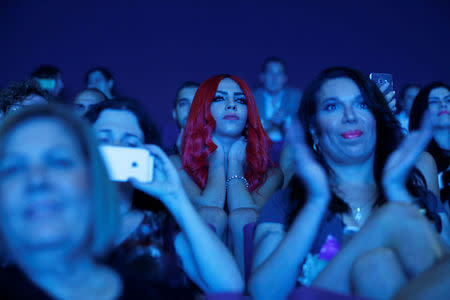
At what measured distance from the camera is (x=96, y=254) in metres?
0.92

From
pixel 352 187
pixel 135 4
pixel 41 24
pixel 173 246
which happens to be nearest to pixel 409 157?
pixel 352 187

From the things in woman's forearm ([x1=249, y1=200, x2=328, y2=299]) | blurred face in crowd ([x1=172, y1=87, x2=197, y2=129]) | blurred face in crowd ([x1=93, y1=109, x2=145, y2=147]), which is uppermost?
blurred face in crowd ([x1=172, y1=87, x2=197, y2=129])

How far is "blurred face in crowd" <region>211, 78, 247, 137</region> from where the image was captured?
230 cm

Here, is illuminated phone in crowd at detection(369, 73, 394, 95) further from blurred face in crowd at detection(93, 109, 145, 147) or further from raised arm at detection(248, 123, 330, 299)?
blurred face in crowd at detection(93, 109, 145, 147)

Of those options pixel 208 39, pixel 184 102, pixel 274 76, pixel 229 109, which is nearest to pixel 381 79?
pixel 229 109

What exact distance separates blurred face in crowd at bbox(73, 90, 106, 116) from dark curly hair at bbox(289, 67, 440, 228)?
1.70m

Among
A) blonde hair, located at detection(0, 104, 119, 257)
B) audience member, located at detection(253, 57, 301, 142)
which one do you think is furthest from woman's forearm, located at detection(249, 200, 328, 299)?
audience member, located at detection(253, 57, 301, 142)

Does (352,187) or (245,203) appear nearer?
(352,187)

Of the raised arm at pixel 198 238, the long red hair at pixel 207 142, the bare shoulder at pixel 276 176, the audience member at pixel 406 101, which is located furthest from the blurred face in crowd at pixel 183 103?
the audience member at pixel 406 101

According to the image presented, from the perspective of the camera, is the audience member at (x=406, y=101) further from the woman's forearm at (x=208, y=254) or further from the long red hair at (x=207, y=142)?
the woman's forearm at (x=208, y=254)

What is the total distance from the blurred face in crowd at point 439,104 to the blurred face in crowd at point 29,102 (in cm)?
228

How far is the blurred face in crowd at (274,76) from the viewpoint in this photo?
4363 millimetres

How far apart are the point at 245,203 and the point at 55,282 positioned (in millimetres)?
1233

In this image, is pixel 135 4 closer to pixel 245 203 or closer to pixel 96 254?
pixel 245 203
